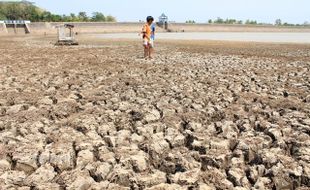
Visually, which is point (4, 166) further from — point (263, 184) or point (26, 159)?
point (263, 184)

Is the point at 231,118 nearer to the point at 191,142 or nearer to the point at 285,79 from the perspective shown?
the point at 191,142

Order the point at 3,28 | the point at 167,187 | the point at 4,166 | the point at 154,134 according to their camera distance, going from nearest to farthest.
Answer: the point at 167,187 → the point at 4,166 → the point at 154,134 → the point at 3,28

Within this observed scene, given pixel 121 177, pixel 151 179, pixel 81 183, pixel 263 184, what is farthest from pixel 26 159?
pixel 263 184

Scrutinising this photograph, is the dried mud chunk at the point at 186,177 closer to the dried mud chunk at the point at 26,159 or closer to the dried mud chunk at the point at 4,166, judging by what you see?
the dried mud chunk at the point at 26,159

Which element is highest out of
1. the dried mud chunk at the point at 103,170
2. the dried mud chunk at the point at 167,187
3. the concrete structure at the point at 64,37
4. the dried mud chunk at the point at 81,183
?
the concrete structure at the point at 64,37

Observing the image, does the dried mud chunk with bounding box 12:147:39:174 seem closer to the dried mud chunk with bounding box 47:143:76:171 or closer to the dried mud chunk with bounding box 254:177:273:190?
the dried mud chunk with bounding box 47:143:76:171

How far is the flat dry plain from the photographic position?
3.53 meters

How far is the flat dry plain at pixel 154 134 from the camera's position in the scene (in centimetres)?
353

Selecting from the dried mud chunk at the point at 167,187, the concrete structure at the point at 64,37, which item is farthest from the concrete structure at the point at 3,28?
the dried mud chunk at the point at 167,187

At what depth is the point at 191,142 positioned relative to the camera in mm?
4488

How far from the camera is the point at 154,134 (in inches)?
189

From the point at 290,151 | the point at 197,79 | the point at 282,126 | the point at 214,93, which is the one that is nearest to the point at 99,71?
the point at 197,79

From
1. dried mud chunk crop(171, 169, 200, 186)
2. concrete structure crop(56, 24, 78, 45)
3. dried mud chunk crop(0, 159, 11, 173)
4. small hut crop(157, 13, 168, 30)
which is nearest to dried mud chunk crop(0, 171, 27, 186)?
dried mud chunk crop(0, 159, 11, 173)

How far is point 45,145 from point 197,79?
5.72m
